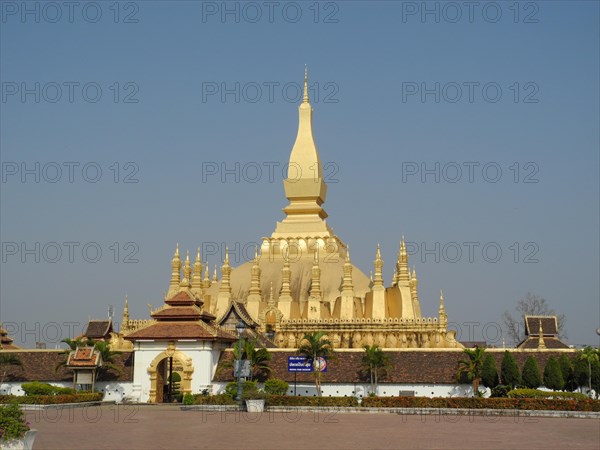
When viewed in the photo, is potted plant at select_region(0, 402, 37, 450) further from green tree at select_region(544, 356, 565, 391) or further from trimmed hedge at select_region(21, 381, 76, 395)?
green tree at select_region(544, 356, 565, 391)

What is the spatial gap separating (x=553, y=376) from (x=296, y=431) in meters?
18.8

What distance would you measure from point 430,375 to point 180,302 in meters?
13.1

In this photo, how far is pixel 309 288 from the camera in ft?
205

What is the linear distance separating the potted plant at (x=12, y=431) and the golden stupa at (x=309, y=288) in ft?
104

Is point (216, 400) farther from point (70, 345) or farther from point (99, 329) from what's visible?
point (99, 329)

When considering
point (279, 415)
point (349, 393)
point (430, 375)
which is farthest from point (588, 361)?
point (279, 415)

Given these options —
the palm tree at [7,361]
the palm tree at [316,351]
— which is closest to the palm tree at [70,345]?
the palm tree at [7,361]

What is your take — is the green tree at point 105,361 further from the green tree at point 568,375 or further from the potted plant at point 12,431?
the potted plant at point 12,431

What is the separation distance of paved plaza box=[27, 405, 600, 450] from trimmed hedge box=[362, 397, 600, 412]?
1591mm

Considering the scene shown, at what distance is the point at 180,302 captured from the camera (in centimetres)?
4475

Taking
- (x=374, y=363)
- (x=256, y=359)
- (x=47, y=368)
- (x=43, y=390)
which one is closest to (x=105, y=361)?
(x=47, y=368)

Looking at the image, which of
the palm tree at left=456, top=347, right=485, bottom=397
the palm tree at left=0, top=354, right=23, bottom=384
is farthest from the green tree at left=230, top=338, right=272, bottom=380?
the palm tree at left=0, top=354, right=23, bottom=384

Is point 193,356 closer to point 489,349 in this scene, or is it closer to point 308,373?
point 308,373

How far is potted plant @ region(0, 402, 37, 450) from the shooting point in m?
18.5
